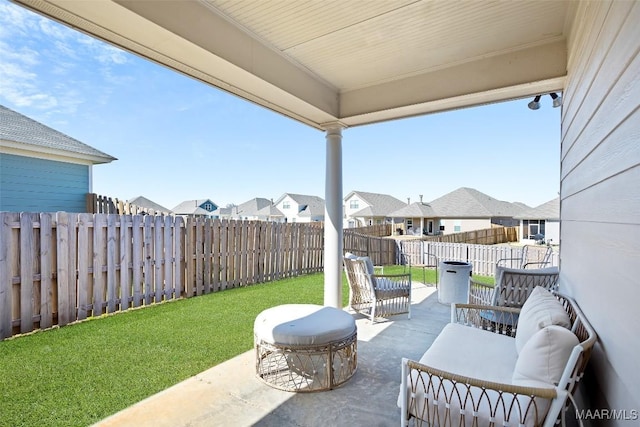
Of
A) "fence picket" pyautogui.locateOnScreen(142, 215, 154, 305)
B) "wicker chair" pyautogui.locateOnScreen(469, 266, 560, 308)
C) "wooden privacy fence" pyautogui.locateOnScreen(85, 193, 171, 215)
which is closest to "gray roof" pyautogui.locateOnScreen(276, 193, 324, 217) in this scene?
"wooden privacy fence" pyautogui.locateOnScreen(85, 193, 171, 215)

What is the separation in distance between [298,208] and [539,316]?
31.2 m

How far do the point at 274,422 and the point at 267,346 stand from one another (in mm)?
562

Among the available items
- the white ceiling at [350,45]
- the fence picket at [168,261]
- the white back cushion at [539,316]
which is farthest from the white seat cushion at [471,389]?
the fence picket at [168,261]

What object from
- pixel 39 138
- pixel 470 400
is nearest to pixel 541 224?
pixel 470 400

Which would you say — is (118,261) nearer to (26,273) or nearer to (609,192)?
(26,273)

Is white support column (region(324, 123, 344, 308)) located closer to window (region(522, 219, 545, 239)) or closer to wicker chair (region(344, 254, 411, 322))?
wicker chair (region(344, 254, 411, 322))

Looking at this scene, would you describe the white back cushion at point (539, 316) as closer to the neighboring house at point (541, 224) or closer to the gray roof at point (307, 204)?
the neighboring house at point (541, 224)

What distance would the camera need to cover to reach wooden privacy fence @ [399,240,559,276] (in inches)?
356

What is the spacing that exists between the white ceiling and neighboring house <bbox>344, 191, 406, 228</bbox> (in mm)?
25940

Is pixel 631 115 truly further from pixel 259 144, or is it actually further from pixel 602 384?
pixel 259 144

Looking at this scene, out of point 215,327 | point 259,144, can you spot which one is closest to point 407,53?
point 215,327

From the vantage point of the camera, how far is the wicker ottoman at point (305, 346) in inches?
98.5

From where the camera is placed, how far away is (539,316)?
73.7 inches

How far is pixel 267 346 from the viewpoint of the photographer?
258 centimetres
